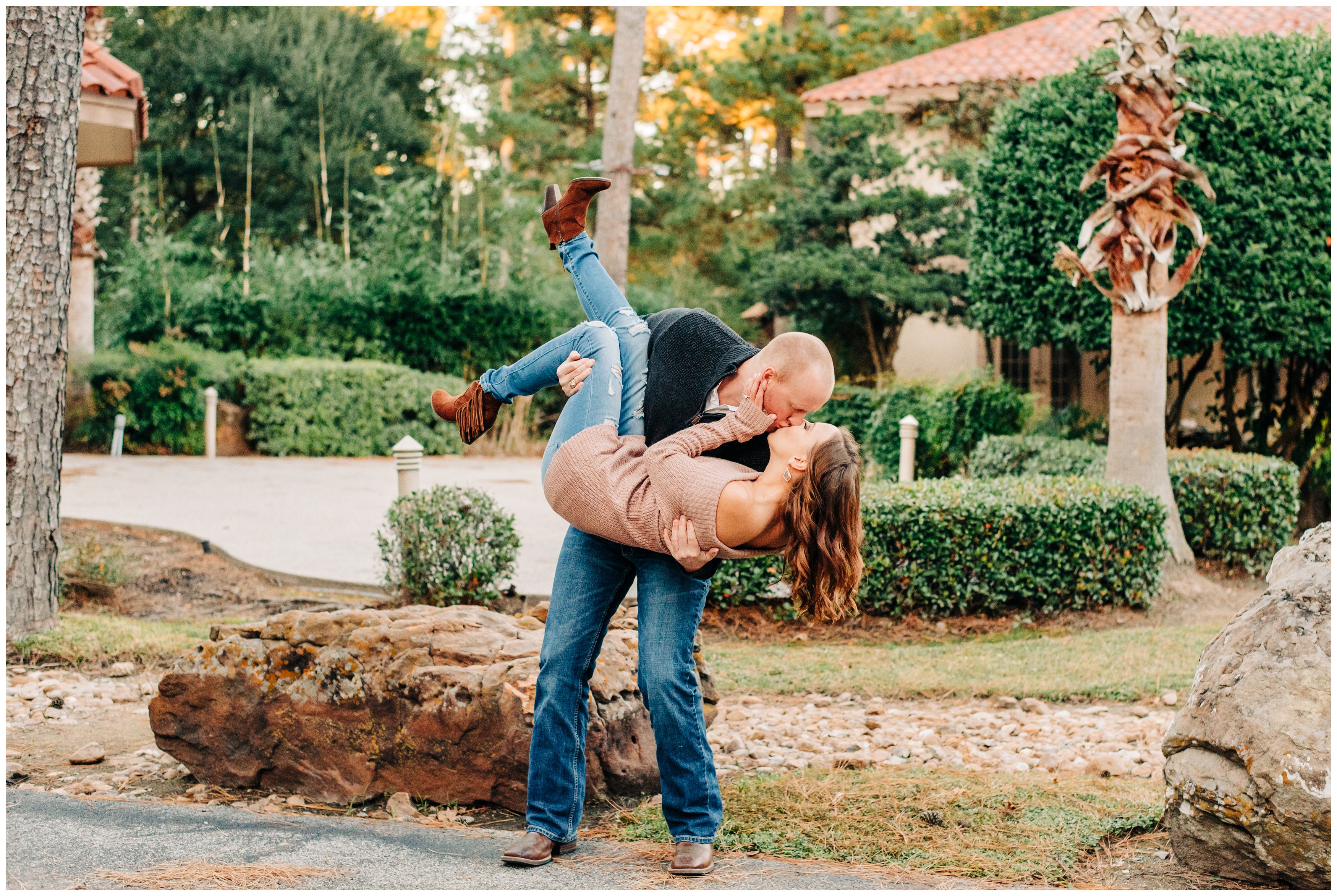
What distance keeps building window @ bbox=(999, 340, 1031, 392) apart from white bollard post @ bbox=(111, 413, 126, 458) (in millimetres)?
13013

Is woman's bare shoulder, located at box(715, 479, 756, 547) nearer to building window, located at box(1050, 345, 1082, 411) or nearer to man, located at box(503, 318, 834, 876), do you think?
man, located at box(503, 318, 834, 876)

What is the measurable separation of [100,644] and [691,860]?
4454mm

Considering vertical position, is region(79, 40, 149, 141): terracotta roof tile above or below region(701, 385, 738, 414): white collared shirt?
above

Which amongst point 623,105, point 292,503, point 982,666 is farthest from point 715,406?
point 292,503

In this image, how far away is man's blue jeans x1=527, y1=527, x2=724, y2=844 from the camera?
3312 millimetres

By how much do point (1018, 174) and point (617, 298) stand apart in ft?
27.4

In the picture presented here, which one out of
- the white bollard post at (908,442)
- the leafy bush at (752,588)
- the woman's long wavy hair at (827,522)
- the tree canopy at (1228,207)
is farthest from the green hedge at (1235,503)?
the woman's long wavy hair at (827,522)

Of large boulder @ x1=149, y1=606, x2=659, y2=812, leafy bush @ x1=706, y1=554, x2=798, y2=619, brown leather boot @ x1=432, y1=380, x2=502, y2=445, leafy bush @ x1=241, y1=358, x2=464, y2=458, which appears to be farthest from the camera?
leafy bush @ x1=241, y1=358, x2=464, y2=458

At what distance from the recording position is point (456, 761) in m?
4.00

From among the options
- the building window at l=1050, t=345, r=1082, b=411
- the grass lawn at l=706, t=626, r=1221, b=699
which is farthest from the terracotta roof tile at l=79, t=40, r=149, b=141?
the building window at l=1050, t=345, r=1082, b=411

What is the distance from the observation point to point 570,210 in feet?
11.9

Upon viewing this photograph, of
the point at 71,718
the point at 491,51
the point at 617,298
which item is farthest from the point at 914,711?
the point at 491,51

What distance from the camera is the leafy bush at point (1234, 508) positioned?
29.0 ft

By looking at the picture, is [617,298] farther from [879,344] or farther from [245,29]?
[245,29]
